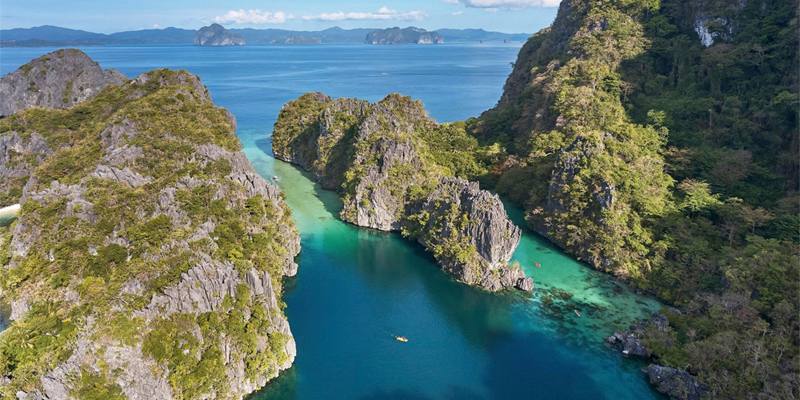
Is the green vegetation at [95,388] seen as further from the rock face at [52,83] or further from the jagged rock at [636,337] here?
the rock face at [52,83]

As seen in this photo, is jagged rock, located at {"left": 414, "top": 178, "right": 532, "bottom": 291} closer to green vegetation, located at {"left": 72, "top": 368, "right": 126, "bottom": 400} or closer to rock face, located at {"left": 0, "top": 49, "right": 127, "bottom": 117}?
green vegetation, located at {"left": 72, "top": 368, "right": 126, "bottom": 400}

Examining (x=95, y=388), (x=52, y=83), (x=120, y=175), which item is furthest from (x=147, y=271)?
(x=52, y=83)

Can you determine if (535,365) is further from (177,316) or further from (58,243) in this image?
(58,243)

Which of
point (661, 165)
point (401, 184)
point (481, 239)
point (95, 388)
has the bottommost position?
point (95, 388)

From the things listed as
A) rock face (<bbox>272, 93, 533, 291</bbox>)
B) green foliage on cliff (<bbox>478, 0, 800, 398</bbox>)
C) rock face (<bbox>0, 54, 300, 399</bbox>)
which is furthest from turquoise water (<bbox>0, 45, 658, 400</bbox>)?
→ green foliage on cliff (<bbox>478, 0, 800, 398</bbox>)

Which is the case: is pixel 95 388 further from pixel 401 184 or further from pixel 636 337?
pixel 401 184

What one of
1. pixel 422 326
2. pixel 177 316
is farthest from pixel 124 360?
pixel 422 326
